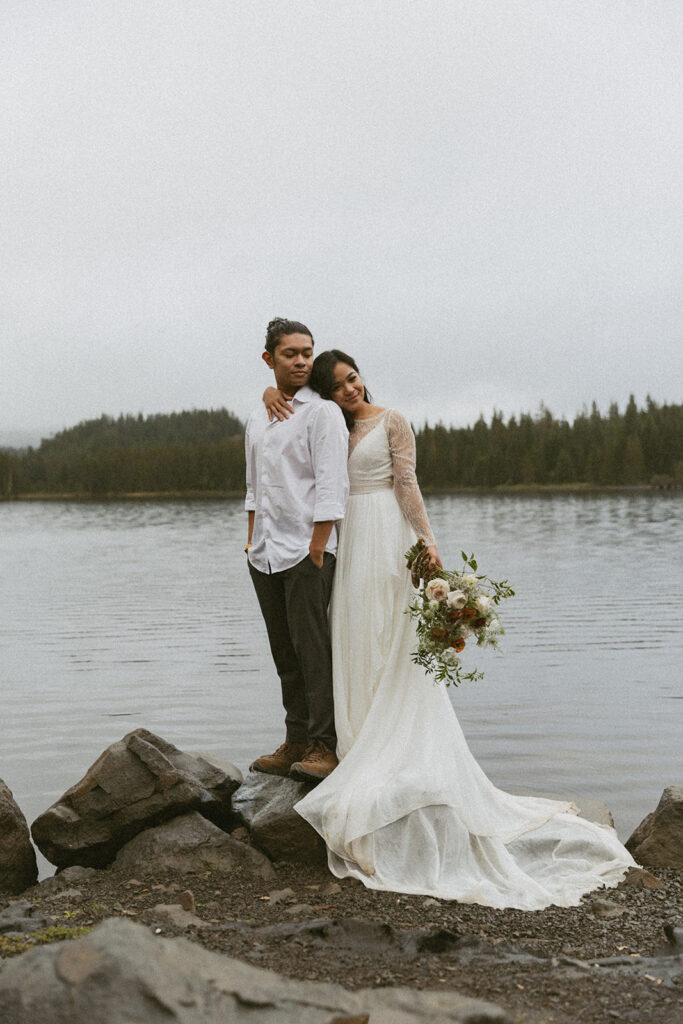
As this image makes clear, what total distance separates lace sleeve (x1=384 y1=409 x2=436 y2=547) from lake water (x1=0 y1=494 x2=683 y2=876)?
13.5 ft

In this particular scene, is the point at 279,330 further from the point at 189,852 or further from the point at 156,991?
the point at 156,991

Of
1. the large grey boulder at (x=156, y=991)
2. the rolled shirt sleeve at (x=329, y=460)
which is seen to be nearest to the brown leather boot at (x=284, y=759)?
the rolled shirt sleeve at (x=329, y=460)

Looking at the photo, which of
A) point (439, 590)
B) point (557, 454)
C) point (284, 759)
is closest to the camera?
point (439, 590)

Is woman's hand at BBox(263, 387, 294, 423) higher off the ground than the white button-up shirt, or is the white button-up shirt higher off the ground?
woman's hand at BBox(263, 387, 294, 423)

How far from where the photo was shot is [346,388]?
20.5 feet

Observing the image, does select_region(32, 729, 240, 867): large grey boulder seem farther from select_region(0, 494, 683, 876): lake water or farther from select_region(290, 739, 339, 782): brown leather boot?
select_region(0, 494, 683, 876): lake water

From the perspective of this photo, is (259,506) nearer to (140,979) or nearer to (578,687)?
(140,979)

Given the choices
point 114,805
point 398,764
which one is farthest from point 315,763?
point 114,805

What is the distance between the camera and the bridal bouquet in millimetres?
5953

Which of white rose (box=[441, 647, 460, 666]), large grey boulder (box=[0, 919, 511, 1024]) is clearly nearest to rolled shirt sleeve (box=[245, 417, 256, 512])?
white rose (box=[441, 647, 460, 666])

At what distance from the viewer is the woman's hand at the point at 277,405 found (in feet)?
20.2

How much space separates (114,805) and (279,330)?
324cm

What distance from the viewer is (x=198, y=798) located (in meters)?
6.70

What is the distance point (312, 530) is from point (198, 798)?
200 centimetres
